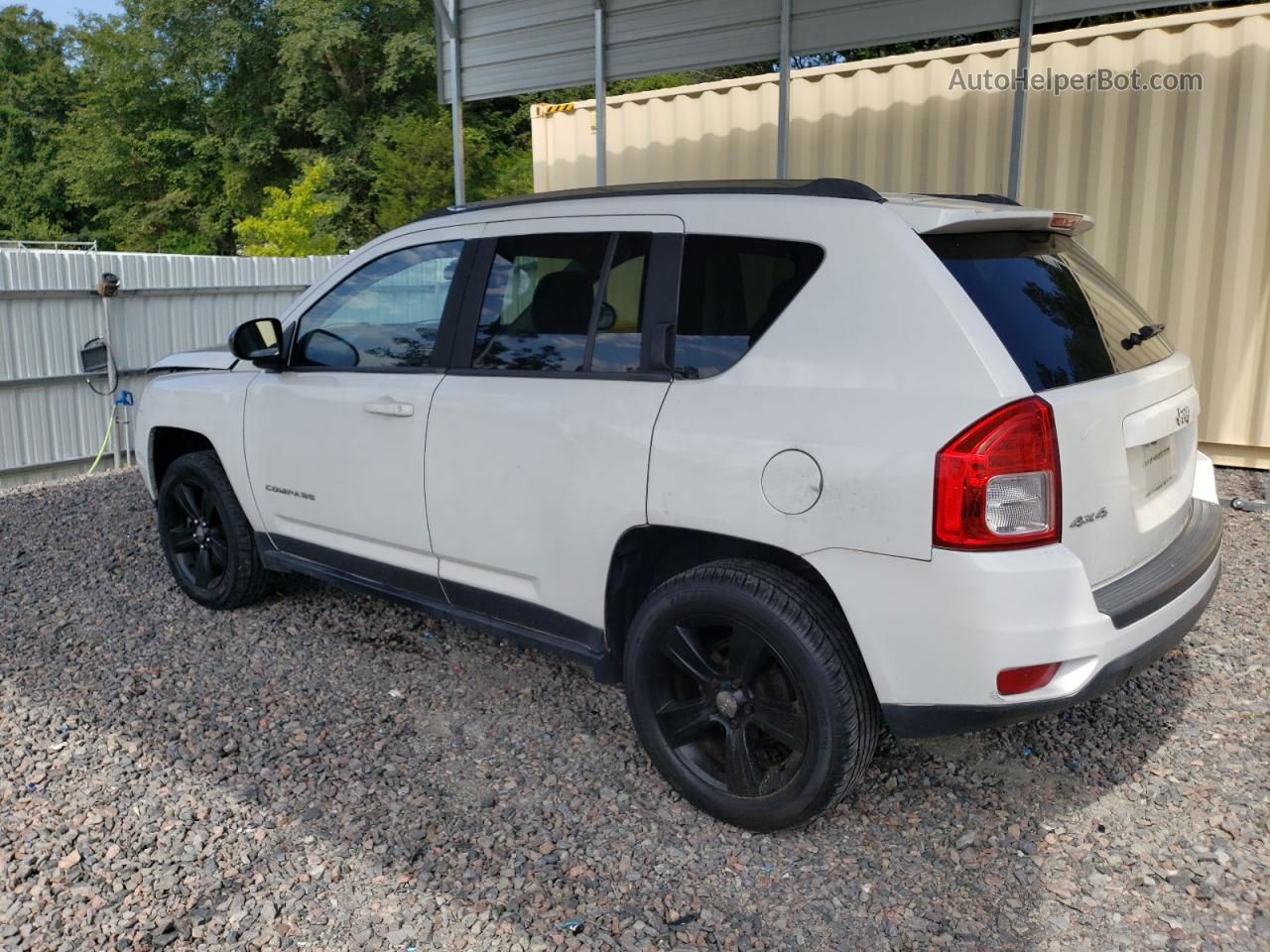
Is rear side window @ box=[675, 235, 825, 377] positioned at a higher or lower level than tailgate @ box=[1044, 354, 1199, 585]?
higher

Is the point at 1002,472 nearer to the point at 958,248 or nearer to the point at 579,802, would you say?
the point at 958,248

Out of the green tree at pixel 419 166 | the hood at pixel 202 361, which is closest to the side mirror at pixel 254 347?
the hood at pixel 202 361

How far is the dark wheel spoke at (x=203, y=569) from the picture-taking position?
531cm

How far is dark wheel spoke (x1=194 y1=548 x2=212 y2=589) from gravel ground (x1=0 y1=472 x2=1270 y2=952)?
1.69 feet

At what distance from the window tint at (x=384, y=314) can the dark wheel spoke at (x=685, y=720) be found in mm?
1624

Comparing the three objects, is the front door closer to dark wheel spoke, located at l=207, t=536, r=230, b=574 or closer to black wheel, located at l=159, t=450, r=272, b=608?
black wheel, located at l=159, t=450, r=272, b=608

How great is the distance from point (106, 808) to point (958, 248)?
10.5 feet

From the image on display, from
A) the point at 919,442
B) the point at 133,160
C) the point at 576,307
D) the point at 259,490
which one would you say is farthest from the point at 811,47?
the point at 133,160

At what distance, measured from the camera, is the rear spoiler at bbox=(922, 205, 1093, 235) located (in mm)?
2932

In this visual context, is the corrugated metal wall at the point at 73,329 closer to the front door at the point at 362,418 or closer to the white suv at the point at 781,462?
the front door at the point at 362,418

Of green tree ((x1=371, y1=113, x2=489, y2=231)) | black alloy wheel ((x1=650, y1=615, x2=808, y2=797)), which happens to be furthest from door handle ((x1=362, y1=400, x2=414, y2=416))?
green tree ((x1=371, y1=113, x2=489, y2=231))

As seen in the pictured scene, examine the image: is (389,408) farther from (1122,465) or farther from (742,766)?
(1122,465)

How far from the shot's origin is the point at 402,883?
3.07m

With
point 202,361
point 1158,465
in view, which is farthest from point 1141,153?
point 202,361
